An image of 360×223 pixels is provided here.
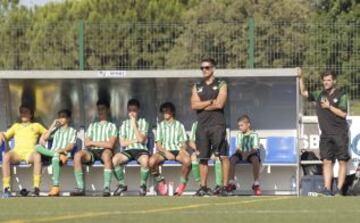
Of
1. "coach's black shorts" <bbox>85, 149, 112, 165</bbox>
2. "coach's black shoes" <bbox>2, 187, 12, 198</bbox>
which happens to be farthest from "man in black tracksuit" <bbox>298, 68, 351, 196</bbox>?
"coach's black shoes" <bbox>2, 187, 12, 198</bbox>

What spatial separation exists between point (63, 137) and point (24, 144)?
60 cm

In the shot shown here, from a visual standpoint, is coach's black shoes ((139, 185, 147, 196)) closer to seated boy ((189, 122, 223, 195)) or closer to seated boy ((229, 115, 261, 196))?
seated boy ((189, 122, 223, 195))

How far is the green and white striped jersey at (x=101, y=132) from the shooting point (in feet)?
52.9

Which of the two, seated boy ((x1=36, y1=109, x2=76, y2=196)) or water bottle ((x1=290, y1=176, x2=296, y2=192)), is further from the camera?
water bottle ((x1=290, y1=176, x2=296, y2=192))

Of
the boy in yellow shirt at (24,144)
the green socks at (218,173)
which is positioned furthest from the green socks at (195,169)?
the boy in yellow shirt at (24,144)

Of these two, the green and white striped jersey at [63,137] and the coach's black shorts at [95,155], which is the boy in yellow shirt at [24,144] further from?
the coach's black shorts at [95,155]

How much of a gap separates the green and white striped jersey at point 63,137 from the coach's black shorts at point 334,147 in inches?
154

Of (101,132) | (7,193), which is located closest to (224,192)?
(101,132)

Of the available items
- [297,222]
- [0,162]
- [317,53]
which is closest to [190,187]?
[0,162]

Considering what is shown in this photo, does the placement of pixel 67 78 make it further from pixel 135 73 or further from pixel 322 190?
pixel 322 190

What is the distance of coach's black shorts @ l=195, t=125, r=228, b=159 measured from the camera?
47.4ft

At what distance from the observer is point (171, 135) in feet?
52.2

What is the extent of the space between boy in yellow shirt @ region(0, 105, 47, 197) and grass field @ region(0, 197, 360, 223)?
4309 mm

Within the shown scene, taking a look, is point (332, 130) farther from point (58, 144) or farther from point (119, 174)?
point (58, 144)
